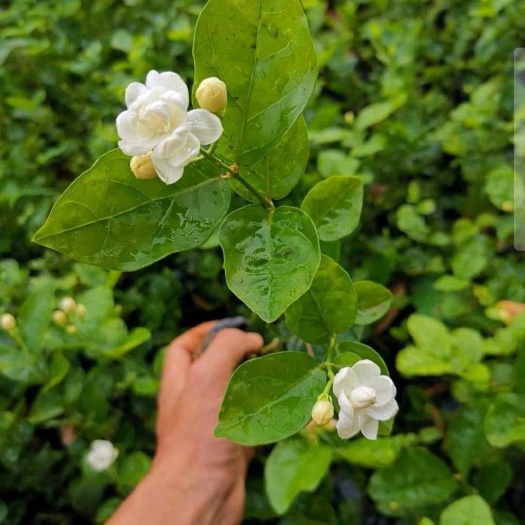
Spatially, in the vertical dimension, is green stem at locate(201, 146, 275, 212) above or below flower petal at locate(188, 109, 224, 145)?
below

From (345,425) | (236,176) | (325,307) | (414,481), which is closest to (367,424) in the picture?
(345,425)

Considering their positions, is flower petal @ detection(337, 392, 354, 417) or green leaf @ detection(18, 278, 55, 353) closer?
flower petal @ detection(337, 392, 354, 417)

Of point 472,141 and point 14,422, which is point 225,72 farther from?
point 472,141

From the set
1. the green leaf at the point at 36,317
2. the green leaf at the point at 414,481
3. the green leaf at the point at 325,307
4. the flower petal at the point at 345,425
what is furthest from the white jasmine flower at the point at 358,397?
the green leaf at the point at 36,317

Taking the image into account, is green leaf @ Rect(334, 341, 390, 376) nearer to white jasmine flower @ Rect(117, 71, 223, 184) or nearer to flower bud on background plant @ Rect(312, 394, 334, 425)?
flower bud on background plant @ Rect(312, 394, 334, 425)

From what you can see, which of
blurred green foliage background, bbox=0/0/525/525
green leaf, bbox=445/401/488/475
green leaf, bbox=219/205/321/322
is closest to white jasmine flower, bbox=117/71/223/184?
green leaf, bbox=219/205/321/322

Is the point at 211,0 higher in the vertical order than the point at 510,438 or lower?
higher

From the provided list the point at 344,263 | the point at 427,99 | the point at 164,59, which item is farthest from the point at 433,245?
the point at 164,59

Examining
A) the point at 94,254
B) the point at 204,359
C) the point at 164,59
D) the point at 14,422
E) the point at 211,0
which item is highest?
the point at 211,0

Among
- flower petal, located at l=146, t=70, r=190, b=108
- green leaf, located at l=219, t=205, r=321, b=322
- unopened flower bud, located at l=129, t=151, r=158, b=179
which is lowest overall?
green leaf, located at l=219, t=205, r=321, b=322
